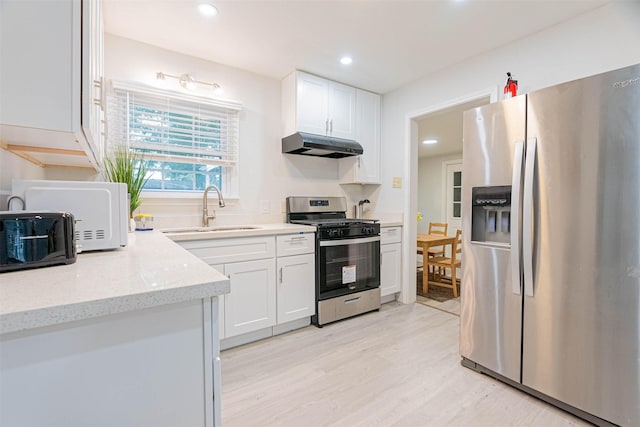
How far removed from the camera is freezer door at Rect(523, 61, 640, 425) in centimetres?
136

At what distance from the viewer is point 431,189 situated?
703 centimetres

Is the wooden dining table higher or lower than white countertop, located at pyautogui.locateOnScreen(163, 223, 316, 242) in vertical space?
lower

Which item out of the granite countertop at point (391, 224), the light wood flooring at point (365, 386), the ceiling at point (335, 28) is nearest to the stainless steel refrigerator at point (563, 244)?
the light wood flooring at point (365, 386)

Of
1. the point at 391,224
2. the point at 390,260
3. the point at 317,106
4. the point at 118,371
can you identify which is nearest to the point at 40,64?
the point at 118,371

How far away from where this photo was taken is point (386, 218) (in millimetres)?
3424

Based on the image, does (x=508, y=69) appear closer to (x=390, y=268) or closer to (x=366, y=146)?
(x=366, y=146)

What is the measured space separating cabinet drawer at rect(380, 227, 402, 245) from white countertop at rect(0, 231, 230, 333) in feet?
7.80

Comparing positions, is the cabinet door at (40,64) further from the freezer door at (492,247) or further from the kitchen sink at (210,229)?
the freezer door at (492,247)

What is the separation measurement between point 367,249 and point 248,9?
213 cm

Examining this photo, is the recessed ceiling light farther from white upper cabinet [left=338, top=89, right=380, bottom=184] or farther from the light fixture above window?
white upper cabinet [left=338, top=89, right=380, bottom=184]

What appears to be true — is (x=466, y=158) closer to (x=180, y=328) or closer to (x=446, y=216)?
(x=180, y=328)

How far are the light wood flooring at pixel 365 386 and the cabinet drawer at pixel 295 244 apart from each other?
0.68 metres

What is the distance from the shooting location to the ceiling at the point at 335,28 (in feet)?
6.31

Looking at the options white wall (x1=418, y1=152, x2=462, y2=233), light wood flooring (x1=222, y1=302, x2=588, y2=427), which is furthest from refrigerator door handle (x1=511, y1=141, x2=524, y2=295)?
white wall (x1=418, y1=152, x2=462, y2=233)
